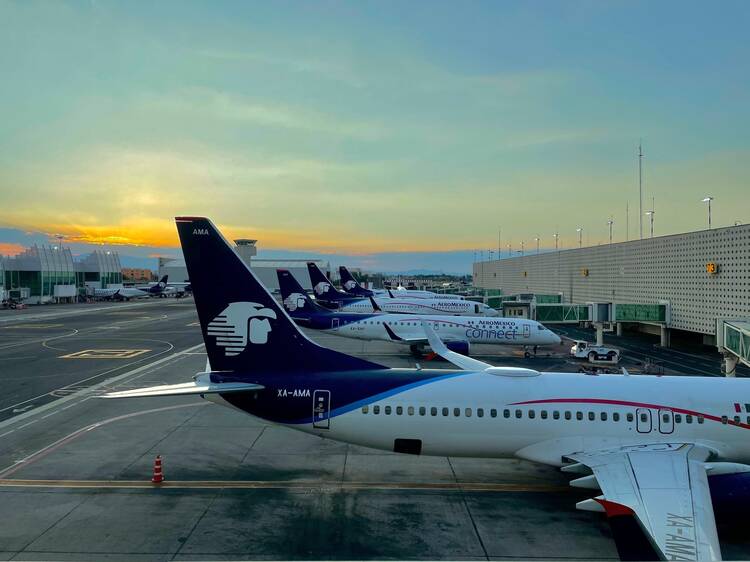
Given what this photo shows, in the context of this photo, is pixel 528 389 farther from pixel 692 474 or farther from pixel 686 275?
pixel 686 275

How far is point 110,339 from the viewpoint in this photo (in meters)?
56.8

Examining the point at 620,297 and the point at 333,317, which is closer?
the point at 333,317

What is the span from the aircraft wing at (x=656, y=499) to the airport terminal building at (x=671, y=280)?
803 inches

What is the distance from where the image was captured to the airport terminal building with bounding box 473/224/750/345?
139ft

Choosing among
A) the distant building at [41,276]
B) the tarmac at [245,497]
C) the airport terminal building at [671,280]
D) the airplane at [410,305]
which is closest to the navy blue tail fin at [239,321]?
the tarmac at [245,497]

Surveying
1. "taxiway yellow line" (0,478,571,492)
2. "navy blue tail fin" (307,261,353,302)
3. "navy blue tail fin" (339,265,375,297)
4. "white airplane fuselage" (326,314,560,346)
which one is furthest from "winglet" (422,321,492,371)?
"navy blue tail fin" (339,265,375,297)

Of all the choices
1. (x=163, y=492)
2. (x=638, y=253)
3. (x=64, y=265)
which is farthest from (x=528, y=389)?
(x=64, y=265)

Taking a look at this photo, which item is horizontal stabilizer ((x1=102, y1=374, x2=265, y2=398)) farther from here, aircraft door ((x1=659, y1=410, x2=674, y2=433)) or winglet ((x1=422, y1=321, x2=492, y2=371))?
aircraft door ((x1=659, y1=410, x2=674, y2=433))

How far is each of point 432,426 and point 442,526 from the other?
10.5 ft

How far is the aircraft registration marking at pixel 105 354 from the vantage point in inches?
1756

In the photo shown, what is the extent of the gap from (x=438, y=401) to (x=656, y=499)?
681cm

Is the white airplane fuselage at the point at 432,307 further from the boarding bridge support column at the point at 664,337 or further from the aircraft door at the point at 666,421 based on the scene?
the aircraft door at the point at 666,421

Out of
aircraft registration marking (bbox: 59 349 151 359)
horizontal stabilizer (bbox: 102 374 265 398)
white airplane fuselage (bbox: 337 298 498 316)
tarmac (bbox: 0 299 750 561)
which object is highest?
white airplane fuselage (bbox: 337 298 498 316)

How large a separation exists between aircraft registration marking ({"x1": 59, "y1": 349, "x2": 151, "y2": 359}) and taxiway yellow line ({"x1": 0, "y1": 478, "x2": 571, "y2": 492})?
2893cm
